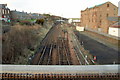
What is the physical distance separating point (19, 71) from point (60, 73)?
8.82 feet

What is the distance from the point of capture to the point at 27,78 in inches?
331

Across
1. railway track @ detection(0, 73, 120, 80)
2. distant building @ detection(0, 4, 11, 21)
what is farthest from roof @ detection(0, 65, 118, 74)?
distant building @ detection(0, 4, 11, 21)

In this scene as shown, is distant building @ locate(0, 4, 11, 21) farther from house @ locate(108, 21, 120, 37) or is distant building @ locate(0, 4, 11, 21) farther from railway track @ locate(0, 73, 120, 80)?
railway track @ locate(0, 73, 120, 80)

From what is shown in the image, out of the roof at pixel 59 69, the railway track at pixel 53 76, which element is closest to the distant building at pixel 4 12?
the roof at pixel 59 69

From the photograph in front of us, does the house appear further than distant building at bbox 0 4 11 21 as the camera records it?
No

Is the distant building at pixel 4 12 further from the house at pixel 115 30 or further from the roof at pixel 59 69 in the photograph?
the roof at pixel 59 69

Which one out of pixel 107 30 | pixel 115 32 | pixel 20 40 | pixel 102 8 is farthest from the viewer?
pixel 102 8

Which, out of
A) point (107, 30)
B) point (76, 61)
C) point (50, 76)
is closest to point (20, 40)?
point (76, 61)

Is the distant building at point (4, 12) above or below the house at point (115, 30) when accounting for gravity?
above

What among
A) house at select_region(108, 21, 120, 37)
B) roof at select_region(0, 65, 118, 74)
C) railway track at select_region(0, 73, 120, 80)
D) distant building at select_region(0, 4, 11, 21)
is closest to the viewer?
railway track at select_region(0, 73, 120, 80)

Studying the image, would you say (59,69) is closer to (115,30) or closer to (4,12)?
(115,30)

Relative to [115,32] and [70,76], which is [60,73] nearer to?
[70,76]

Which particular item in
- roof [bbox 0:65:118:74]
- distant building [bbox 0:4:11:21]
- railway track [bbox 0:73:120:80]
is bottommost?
railway track [bbox 0:73:120:80]

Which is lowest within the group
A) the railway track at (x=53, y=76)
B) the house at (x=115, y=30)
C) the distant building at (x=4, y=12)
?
the railway track at (x=53, y=76)
